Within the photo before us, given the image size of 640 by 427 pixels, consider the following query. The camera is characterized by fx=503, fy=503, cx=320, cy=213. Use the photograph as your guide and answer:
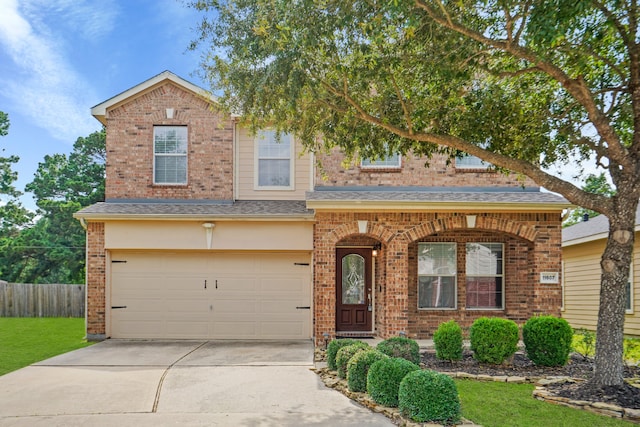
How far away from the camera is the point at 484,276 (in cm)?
1256

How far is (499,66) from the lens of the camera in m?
8.81

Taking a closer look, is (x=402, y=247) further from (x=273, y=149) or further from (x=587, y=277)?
(x=587, y=277)

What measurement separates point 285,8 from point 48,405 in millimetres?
6247

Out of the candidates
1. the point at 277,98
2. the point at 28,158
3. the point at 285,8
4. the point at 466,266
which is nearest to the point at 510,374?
the point at 466,266

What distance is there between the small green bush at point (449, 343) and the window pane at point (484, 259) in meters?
3.86

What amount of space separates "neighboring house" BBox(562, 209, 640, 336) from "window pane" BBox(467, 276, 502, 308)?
15.0ft

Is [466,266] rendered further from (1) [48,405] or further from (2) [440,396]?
(1) [48,405]

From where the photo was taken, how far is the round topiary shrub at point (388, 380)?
251 inches

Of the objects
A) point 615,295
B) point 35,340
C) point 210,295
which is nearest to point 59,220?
point 35,340

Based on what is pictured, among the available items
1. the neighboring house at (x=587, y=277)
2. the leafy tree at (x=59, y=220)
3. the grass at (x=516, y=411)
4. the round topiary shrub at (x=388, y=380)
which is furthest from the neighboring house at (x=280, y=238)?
the leafy tree at (x=59, y=220)

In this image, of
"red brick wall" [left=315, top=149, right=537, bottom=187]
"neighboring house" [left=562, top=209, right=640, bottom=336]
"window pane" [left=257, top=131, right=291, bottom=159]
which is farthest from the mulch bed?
"window pane" [left=257, top=131, right=291, bottom=159]

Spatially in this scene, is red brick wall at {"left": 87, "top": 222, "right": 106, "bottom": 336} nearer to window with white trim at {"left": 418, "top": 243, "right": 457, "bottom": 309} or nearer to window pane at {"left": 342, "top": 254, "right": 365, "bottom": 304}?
window pane at {"left": 342, "top": 254, "right": 365, "bottom": 304}

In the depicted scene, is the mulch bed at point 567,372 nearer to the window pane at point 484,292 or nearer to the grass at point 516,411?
the grass at point 516,411

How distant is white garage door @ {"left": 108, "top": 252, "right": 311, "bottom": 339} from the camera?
12422 millimetres
